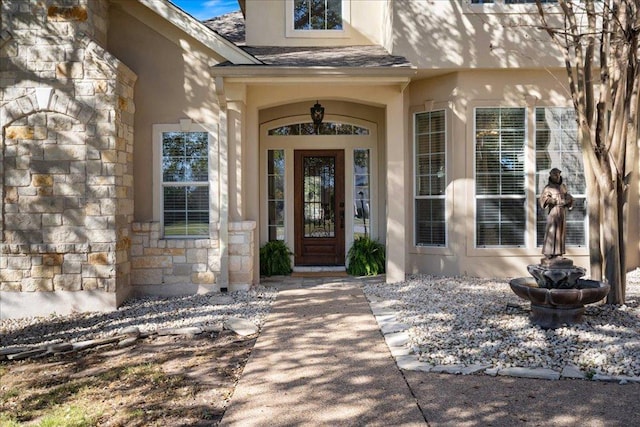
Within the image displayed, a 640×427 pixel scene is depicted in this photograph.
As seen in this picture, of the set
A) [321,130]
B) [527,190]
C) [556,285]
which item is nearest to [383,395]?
[556,285]

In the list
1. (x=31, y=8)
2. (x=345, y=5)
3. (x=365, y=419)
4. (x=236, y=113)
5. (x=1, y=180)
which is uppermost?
(x=345, y=5)

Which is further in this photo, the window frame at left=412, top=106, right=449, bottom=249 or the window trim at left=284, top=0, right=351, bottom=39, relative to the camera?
the window trim at left=284, top=0, right=351, bottom=39

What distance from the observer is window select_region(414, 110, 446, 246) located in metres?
9.16

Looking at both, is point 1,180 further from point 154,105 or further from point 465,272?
point 465,272

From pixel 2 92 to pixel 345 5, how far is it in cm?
563

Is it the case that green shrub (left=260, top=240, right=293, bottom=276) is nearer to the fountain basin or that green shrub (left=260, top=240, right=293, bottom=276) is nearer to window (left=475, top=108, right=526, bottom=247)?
window (left=475, top=108, right=526, bottom=247)

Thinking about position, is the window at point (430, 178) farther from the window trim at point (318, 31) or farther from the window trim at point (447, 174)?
the window trim at point (318, 31)

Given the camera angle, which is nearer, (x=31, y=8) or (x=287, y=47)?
(x=31, y=8)

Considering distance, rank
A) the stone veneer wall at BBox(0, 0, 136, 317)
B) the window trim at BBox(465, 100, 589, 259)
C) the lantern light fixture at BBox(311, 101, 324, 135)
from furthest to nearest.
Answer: the lantern light fixture at BBox(311, 101, 324, 135) → the window trim at BBox(465, 100, 589, 259) → the stone veneer wall at BBox(0, 0, 136, 317)

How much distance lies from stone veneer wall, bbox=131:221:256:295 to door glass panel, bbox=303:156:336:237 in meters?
2.44

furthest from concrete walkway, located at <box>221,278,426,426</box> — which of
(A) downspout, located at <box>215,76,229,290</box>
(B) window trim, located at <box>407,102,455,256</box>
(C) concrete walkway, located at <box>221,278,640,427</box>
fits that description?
(B) window trim, located at <box>407,102,455,256</box>

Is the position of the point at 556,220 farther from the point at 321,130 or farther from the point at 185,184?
the point at 185,184

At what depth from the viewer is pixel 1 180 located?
7.27 metres

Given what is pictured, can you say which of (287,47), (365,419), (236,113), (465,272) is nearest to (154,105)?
(236,113)
